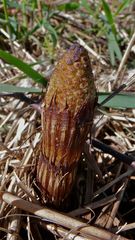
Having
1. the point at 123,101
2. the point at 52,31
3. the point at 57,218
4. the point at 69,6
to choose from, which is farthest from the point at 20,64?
the point at 69,6

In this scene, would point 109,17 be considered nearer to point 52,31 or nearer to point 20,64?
point 52,31

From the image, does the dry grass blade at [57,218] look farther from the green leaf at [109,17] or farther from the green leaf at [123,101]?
the green leaf at [109,17]

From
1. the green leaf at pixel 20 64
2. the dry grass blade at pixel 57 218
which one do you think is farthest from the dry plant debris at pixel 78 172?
the green leaf at pixel 20 64

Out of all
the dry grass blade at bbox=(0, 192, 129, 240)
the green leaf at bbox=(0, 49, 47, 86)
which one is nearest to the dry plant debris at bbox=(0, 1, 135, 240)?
the dry grass blade at bbox=(0, 192, 129, 240)

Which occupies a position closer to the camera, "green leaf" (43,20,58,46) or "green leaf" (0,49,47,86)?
"green leaf" (0,49,47,86)

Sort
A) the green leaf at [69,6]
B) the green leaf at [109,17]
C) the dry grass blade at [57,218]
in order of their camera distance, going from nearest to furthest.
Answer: the dry grass blade at [57,218] < the green leaf at [109,17] < the green leaf at [69,6]

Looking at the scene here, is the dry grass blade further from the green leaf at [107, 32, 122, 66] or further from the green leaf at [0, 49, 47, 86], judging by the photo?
the green leaf at [107, 32, 122, 66]

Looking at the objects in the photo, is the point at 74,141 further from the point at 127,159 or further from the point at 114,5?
the point at 114,5

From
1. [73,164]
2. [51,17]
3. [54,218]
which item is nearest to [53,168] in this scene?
[73,164]
